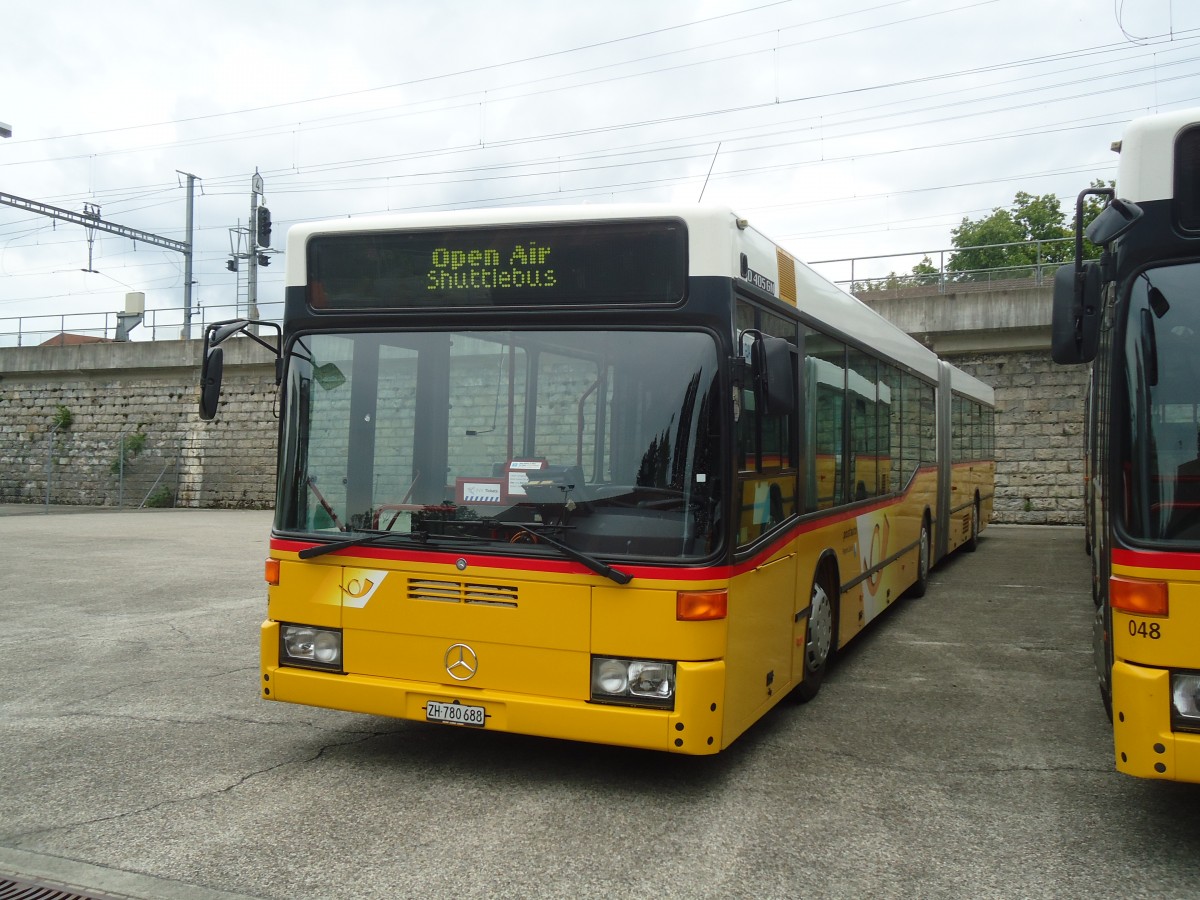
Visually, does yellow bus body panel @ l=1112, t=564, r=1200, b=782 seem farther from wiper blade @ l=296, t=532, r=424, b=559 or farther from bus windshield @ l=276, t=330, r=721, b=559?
wiper blade @ l=296, t=532, r=424, b=559

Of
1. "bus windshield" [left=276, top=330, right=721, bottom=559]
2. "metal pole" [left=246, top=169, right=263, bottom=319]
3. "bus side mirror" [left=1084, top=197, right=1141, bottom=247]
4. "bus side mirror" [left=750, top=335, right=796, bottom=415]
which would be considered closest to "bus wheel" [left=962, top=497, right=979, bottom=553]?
"bus side mirror" [left=750, top=335, right=796, bottom=415]

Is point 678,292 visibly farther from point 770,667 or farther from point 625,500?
point 770,667

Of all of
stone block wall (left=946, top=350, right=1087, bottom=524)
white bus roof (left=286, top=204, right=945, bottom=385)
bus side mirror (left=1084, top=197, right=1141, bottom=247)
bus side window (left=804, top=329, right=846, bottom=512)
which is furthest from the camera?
stone block wall (left=946, top=350, right=1087, bottom=524)

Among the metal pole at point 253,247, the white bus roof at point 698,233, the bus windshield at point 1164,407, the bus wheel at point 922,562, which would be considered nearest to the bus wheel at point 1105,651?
the bus windshield at point 1164,407

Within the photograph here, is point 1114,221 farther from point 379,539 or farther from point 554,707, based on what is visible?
point 379,539

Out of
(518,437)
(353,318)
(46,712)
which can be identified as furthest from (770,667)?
(46,712)

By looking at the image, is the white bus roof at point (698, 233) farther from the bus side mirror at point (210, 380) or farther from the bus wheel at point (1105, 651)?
the bus wheel at point (1105, 651)

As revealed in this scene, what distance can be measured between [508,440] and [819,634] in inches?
113

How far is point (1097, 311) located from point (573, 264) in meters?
2.27

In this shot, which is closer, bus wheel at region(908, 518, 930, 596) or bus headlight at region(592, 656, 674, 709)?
bus headlight at region(592, 656, 674, 709)

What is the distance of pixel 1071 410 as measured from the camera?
2105 centimetres

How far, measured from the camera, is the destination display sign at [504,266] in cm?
497

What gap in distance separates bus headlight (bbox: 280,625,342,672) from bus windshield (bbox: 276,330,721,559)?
501 mm

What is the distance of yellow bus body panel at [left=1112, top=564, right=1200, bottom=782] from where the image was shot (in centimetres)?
397
